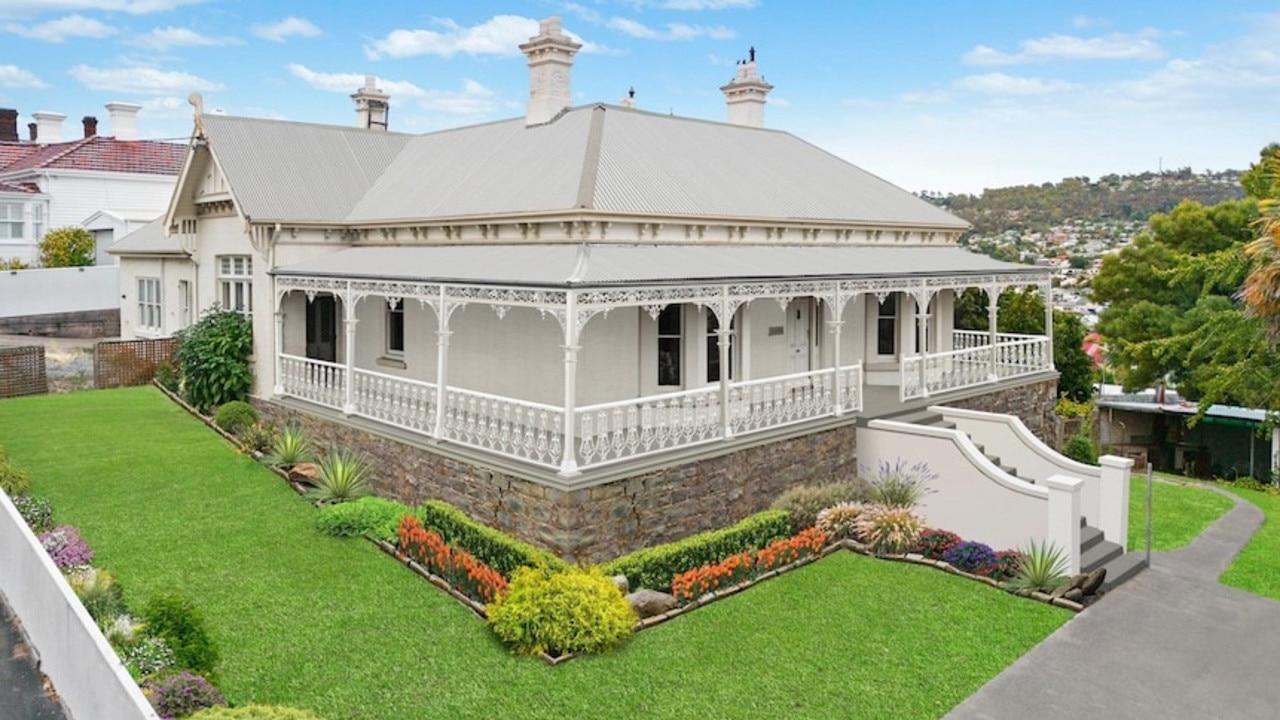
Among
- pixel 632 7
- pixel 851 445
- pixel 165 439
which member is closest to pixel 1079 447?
pixel 851 445

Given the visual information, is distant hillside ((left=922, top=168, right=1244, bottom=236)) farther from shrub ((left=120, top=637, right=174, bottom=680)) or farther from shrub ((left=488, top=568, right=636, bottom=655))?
shrub ((left=120, top=637, right=174, bottom=680))

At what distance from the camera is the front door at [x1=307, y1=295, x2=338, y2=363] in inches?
816

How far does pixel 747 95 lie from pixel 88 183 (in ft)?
98.1

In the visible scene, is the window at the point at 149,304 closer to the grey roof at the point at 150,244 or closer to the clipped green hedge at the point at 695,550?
the grey roof at the point at 150,244

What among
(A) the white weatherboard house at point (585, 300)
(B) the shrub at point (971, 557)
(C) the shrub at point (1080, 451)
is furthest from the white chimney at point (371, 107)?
(C) the shrub at point (1080, 451)

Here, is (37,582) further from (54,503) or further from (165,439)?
(165,439)

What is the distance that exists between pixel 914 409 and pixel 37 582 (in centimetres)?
1416

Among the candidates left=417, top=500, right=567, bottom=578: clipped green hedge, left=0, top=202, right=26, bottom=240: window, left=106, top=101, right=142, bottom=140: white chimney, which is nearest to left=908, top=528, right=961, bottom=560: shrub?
left=417, top=500, right=567, bottom=578: clipped green hedge

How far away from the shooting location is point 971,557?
13.4 metres

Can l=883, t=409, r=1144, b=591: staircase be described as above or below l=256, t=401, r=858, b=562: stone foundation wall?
below

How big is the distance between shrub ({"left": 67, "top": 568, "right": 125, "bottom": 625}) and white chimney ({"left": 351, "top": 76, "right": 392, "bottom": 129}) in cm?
1631

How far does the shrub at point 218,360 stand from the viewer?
19547 millimetres

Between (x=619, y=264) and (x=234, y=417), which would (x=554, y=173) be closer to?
(x=619, y=264)

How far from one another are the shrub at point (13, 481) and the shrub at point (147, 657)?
6.69 m
